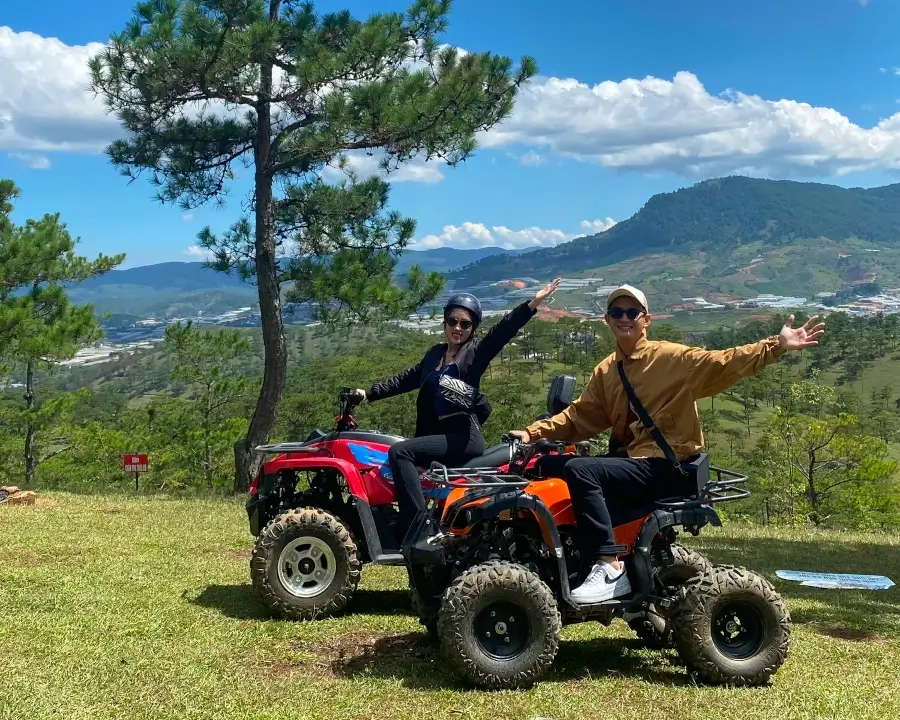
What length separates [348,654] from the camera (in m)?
5.34

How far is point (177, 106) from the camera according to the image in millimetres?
14938

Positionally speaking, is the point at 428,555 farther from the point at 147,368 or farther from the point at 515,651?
the point at 147,368

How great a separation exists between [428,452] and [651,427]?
5.35 ft

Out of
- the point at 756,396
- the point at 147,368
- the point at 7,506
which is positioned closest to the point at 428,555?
the point at 7,506

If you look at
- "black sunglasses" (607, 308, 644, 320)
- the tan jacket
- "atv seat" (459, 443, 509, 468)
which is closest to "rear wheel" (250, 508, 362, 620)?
"atv seat" (459, 443, 509, 468)

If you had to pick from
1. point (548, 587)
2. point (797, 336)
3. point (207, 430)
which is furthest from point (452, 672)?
point (207, 430)

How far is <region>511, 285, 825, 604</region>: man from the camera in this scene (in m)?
4.71

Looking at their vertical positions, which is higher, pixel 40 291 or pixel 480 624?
pixel 40 291

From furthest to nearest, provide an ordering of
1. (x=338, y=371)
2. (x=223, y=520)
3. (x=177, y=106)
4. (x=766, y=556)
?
(x=338, y=371) → (x=177, y=106) → (x=223, y=520) → (x=766, y=556)

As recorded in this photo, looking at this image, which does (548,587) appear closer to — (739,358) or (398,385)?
(739,358)

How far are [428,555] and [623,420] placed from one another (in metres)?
1.35

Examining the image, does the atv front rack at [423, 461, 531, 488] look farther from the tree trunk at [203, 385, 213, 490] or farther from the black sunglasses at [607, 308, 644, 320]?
the tree trunk at [203, 385, 213, 490]

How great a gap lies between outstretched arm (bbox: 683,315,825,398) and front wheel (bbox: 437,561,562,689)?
1.38 metres

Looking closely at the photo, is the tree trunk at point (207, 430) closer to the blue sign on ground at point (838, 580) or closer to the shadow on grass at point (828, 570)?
the shadow on grass at point (828, 570)
